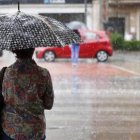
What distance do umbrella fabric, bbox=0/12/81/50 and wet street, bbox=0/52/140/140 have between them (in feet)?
12.8

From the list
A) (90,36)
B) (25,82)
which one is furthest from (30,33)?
(90,36)

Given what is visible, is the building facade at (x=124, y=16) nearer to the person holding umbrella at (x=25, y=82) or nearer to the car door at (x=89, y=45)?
the car door at (x=89, y=45)

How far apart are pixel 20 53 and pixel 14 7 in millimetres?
36724

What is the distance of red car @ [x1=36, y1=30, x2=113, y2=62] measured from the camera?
2567 cm

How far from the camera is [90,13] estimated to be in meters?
44.0

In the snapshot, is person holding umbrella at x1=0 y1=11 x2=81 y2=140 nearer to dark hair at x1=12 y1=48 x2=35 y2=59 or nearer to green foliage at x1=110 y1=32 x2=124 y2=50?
dark hair at x1=12 y1=48 x2=35 y2=59

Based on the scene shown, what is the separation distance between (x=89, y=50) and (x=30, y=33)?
68.0ft

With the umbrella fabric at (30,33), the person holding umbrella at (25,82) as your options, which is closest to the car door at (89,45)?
the umbrella fabric at (30,33)

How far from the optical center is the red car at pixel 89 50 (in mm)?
25672

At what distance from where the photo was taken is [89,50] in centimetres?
2570

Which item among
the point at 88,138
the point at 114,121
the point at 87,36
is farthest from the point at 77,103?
the point at 87,36

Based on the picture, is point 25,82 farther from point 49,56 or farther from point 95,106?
point 49,56

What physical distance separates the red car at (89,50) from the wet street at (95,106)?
5.10 m

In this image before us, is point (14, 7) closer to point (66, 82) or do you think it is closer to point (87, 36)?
point (87, 36)
